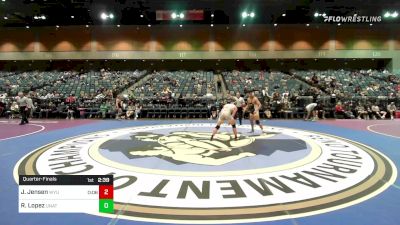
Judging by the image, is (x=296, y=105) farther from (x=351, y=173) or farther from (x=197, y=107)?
(x=351, y=173)

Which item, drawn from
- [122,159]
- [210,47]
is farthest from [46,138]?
[210,47]

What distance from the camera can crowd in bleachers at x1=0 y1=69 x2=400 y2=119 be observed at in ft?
54.6

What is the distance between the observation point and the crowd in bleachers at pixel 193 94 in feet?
54.6

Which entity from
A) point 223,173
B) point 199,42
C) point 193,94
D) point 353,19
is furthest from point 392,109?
point 199,42

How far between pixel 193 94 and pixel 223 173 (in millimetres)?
13838

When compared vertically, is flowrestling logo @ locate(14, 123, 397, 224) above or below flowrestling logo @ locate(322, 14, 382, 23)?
below

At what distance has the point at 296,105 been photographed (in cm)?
1709

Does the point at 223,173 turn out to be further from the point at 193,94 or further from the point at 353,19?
the point at 353,19

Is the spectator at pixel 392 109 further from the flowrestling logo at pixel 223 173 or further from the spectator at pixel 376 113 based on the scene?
the flowrestling logo at pixel 223 173
